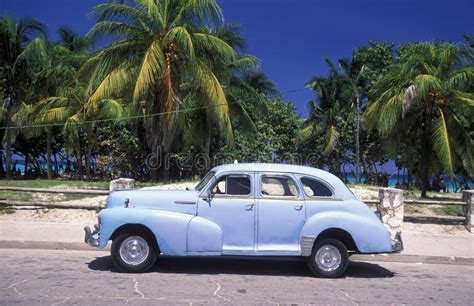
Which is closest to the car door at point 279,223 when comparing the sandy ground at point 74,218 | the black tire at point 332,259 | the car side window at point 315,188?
the car side window at point 315,188

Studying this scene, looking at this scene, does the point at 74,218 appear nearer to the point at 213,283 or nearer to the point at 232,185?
the point at 232,185

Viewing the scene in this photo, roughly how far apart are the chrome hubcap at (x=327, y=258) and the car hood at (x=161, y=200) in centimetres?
220

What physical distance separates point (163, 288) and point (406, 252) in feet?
18.6

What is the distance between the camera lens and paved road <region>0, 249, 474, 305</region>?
6.47 metres

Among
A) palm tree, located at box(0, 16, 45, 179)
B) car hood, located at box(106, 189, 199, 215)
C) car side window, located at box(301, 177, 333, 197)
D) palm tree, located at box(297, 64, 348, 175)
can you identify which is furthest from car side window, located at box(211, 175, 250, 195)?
palm tree, located at box(297, 64, 348, 175)

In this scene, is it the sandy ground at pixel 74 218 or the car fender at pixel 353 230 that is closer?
the car fender at pixel 353 230

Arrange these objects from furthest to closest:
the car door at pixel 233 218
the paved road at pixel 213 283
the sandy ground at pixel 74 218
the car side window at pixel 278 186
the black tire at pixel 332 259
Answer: the sandy ground at pixel 74 218, the car side window at pixel 278 186, the black tire at pixel 332 259, the car door at pixel 233 218, the paved road at pixel 213 283

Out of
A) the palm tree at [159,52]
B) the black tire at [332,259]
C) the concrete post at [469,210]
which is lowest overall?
A: the black tire at [332,259]

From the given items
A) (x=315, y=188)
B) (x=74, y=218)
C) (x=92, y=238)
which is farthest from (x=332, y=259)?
(x=74, y=218)

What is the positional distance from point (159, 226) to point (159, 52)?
11.7 meters

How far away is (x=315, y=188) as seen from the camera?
815 centimetres

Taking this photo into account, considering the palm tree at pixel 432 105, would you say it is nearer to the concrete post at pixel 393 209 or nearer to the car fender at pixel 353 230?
the concrete post at pixel 393 209

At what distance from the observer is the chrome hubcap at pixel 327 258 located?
7914 mm

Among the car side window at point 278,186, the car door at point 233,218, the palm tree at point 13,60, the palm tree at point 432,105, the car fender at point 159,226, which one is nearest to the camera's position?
the car fender at point 159,226
